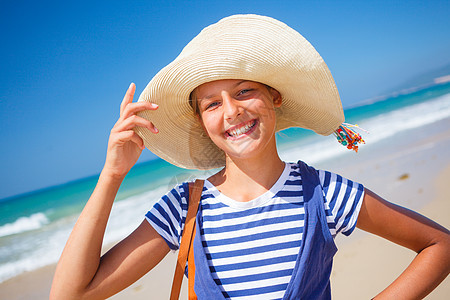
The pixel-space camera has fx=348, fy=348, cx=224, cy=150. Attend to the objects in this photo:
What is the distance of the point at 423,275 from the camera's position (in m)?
1.77

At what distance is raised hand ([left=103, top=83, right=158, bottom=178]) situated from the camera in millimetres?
1596

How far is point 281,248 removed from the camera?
1.67 metres

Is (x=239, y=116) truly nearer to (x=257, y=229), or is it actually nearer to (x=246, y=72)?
(x=246, y=72)

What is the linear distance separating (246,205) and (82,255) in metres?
0.78

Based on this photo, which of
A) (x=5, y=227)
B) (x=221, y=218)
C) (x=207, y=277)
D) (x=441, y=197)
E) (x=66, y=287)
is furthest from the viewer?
(x=5, y=227)

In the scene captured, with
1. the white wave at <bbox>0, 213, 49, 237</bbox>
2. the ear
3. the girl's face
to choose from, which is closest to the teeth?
the girl's face

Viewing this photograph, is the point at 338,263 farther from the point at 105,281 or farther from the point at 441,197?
the point at 105,281

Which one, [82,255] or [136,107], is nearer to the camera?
[82,255]

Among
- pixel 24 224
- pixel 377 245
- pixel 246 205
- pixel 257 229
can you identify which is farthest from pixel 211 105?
pixel 24 224

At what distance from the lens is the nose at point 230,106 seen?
5.47 feet

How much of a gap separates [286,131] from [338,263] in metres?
2.60

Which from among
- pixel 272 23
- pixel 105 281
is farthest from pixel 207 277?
pixel 272 23

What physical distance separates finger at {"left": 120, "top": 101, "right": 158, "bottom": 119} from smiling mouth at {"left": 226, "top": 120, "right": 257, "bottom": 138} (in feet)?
1.33

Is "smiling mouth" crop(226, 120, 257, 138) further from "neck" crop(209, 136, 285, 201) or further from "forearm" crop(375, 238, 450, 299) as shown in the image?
"forearm" crop(375, 238, 450, 299)
